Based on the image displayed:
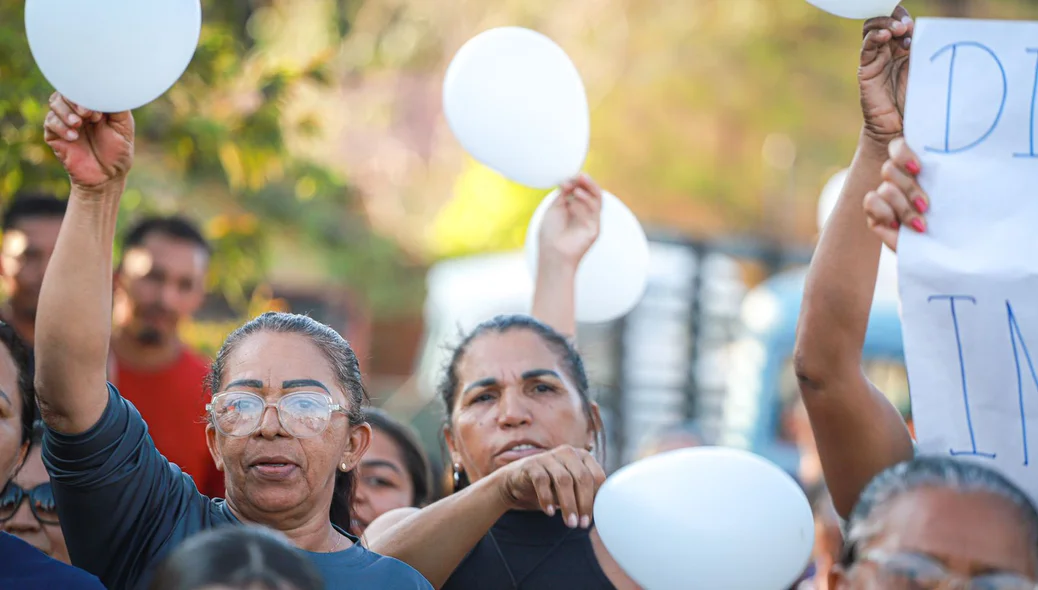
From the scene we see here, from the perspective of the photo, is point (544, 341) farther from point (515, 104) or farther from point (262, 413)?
point (262, 413)

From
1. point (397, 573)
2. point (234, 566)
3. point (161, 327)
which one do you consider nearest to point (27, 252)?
point (161, 327)

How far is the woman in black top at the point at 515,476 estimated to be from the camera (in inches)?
104

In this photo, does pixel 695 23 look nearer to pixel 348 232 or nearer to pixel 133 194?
pixel 348 232

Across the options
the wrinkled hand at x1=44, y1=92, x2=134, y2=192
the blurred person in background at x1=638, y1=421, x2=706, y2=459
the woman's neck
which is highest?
the wrinkled hand at x1=44, y1=92, x2=134, y2=192

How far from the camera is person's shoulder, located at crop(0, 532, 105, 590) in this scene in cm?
232

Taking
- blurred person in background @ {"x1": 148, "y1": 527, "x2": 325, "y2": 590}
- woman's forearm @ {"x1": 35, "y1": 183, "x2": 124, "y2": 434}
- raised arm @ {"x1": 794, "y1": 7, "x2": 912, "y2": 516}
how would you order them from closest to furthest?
blurred person in background @ {"x1": 148, "y1": 527, "x2": 325, "y2": 590}
woman's forearm @ {"x1": 35, "y1": 183, "x2": 124, "y2": 434}
raised arm @ {"x1": 794, "y1": 7, "x2": 912, "y2": 516}

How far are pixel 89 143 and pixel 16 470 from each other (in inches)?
30.3

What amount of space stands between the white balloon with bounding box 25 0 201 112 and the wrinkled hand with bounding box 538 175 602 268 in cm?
161

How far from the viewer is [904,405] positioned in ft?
31.5

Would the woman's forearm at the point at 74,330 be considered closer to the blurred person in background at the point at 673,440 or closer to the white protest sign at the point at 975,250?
the white protest sign at the point at 975,250

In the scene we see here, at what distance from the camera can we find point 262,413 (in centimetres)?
256

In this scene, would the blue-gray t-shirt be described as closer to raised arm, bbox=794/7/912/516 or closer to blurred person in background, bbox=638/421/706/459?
raised arm, bbox=794/7/912/516

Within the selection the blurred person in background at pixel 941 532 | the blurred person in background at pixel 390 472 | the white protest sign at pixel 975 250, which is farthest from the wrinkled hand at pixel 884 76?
the blurred person in background at pixel 390 472

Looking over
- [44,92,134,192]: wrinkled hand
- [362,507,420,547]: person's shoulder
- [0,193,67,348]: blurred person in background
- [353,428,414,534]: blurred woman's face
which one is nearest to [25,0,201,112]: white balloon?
[44,92,134,192]: wrinkled hand
